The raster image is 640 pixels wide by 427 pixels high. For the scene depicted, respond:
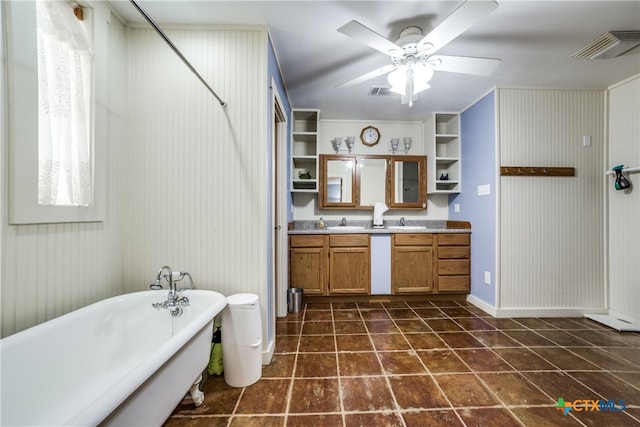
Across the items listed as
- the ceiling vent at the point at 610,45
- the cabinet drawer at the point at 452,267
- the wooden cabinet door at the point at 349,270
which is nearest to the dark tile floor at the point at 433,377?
the wooden cabinet door at the point at 349,270

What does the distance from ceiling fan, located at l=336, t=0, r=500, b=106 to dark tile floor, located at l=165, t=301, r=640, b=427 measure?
1.89m

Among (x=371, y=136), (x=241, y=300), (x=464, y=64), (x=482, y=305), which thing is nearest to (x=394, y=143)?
(x=371, y=136)

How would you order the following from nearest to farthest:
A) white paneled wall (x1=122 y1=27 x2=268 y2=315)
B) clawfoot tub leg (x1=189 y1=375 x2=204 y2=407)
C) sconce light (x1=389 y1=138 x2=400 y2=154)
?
clawfoot tub leg (x1=189 y1=375 x2=204 y2=407)
white paneled wall (x1=122 y1=27 x2=268 y2=315)
sconce light (x1=389 y1=138 x2=400 y2=154)

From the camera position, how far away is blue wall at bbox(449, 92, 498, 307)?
262cm

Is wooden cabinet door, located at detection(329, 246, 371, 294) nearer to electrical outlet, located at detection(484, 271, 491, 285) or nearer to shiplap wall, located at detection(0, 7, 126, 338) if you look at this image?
electrical outlet, located at detection(484, 271, 491, 285)

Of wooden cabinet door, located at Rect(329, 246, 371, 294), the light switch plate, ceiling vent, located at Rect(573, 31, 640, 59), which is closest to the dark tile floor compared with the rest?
wooden cabinet door, located at Rect(329, 246, 371, 294)

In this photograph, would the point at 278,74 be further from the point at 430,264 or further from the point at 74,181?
the point at 430,264

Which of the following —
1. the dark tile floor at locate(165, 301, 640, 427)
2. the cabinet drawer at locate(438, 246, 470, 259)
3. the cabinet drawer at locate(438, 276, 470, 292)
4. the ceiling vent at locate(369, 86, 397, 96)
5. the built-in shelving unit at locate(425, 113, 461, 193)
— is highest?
the ceiling vent at locate(369, 86, 397, 96)

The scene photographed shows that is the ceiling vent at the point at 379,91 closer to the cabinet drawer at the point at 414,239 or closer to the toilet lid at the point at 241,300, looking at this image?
the cabinet drawer at the point at 414,239

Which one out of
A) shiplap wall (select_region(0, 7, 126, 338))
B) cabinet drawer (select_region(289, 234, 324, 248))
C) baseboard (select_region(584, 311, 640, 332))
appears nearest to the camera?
shiplap wall (select_region(0, 7, 126, 338))

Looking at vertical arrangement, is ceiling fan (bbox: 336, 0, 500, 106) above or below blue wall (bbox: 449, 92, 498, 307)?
above

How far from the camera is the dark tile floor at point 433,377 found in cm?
128

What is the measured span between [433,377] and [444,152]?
2950 millimetres

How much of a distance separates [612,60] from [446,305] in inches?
110
